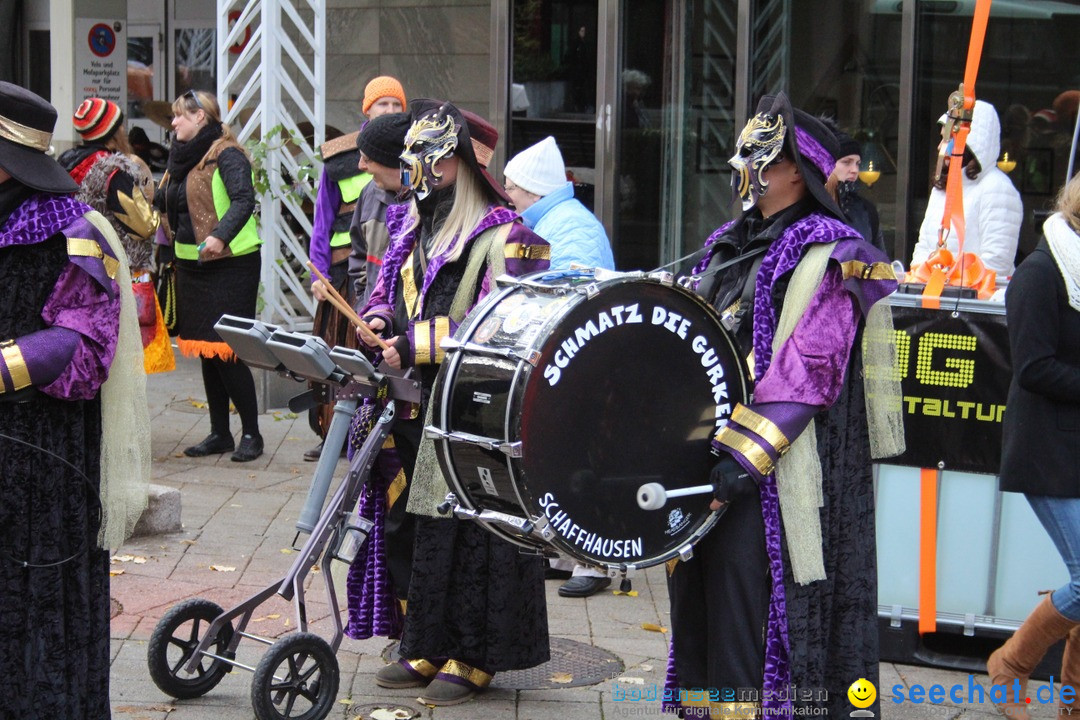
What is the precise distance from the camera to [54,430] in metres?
3.96

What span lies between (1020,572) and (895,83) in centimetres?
426

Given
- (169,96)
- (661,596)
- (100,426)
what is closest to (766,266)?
(100,426)

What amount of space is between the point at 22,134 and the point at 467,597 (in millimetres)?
2111

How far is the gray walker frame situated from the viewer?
4.39 meters

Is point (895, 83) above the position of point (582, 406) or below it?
above

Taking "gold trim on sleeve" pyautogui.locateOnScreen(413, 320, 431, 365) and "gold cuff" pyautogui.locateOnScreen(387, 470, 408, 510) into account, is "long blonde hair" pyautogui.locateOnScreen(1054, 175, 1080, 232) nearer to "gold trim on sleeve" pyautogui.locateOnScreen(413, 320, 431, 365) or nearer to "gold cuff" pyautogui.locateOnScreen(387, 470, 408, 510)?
"gold trim on sleeve" pyautogui.locateOnScreen(413, 320, 431, 365)

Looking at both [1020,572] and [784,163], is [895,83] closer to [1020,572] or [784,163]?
[1020,572]

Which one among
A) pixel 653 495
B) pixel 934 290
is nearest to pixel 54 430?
pixel 653 495

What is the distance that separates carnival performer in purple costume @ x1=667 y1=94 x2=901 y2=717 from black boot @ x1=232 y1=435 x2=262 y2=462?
498cm

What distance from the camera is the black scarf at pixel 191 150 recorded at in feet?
27.0

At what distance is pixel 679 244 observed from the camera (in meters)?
9.90

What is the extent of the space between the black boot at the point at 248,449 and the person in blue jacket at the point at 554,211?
9.72ft

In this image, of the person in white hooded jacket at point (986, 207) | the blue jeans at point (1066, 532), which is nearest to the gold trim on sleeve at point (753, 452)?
the blue jeans at point (1066, 532)

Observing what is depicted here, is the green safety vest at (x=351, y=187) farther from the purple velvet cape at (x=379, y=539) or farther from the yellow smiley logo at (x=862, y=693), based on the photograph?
the yellow smiley logo at (x=862, y=693)
